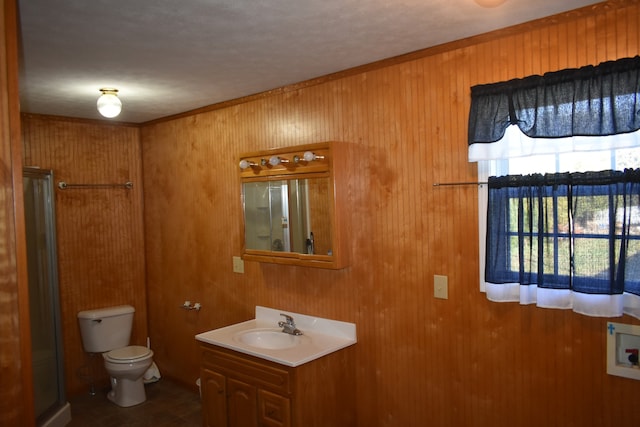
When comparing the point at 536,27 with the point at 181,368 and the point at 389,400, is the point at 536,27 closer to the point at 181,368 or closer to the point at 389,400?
the point at 389,400

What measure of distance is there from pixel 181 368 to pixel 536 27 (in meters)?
3.81

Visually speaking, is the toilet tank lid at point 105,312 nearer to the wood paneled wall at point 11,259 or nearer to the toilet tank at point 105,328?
the toilet tank at point 105,328

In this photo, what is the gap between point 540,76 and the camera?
2156 mm

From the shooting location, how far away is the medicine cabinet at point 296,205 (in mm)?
2885

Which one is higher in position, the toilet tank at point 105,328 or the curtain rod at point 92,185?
the curtain rod at point 92,185

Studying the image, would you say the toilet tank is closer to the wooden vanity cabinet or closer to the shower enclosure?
the shower enclosure

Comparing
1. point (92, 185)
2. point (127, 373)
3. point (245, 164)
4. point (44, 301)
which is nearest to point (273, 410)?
point (245, 164)

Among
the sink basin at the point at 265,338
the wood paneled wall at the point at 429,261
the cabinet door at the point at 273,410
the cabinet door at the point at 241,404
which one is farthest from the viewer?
the sink basin at the point at 265,338

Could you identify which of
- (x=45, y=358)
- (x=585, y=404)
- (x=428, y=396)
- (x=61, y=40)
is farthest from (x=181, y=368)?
(x=585, y=404)

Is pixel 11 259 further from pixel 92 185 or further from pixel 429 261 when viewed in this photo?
pixel 92 185

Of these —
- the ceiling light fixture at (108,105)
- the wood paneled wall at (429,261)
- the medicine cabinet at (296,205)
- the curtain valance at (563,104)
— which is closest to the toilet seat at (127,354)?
the wood paneled wall at (429,261)

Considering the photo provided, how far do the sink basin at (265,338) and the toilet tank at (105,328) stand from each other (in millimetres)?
1703

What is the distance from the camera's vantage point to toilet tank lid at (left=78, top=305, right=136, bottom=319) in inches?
165

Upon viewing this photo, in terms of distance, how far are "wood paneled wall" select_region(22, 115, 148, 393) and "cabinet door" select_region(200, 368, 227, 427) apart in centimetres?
172
